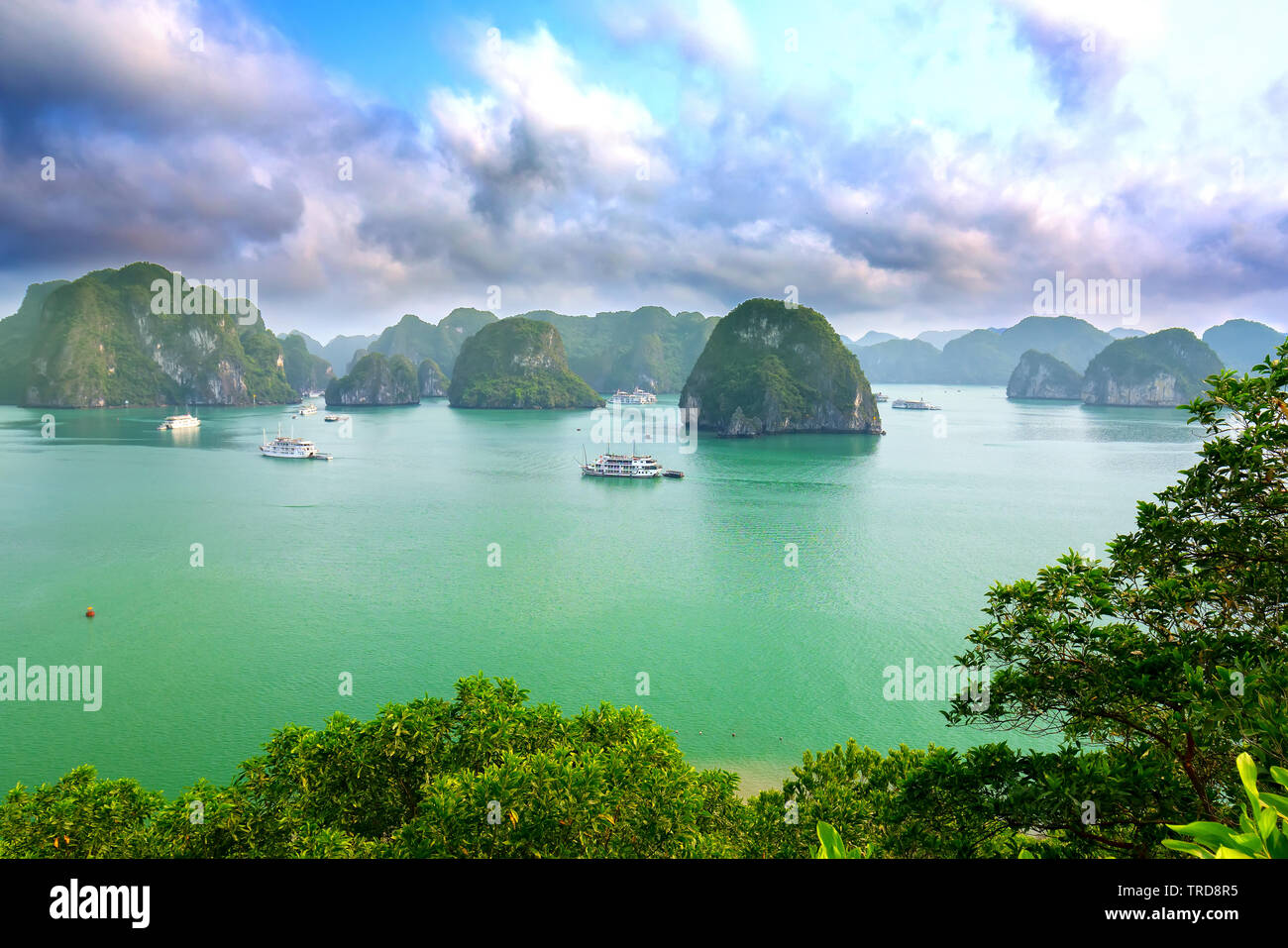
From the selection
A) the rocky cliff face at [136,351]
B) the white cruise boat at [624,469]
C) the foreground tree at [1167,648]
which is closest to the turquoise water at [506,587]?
the white cruise boat at [624,469]

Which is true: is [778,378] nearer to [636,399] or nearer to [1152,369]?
[636,399]

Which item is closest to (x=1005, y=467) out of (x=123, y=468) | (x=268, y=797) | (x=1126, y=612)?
(x=1126, y=612)

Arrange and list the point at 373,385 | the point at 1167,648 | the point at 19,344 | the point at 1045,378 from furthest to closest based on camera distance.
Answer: the point at 1045,378, the point at 19,344, the point at 373,385, the point at 1167,648

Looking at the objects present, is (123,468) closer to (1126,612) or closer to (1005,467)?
(1126,612)

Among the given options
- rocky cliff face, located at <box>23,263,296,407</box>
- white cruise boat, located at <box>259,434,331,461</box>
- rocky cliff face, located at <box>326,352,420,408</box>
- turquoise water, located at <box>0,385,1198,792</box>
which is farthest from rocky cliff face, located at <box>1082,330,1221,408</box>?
rocky cliff face, located at <box>23,263,296,407</box>

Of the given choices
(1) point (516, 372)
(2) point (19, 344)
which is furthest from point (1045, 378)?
(2) point (19, 344)
